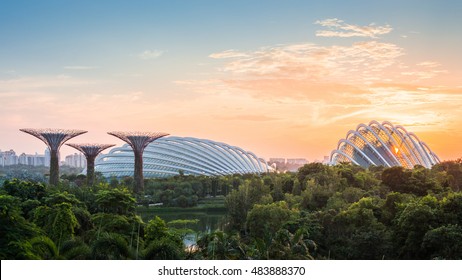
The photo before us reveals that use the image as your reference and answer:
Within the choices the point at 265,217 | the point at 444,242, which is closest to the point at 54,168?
the point at 265,217

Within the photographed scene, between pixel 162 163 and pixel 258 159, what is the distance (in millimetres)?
16614

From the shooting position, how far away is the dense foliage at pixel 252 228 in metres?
9.70

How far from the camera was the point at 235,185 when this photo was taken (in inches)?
1827

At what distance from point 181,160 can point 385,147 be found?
1046 inches

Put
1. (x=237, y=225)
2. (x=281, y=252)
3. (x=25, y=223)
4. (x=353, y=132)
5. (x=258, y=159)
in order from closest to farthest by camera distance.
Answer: (x=25, y=223) < (x=281, y=252) < (x=237, y=225) < (x=353, y=132) < (x=258, y=159)

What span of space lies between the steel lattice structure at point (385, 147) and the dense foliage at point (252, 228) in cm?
2271

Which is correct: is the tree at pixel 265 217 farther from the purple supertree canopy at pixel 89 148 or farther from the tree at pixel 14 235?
the purple supertree canopy at pixel 89 148

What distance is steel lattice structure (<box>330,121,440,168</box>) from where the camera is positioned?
51.1m

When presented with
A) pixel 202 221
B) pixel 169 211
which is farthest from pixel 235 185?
pixel 202 221

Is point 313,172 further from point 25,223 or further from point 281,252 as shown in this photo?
point 25,223

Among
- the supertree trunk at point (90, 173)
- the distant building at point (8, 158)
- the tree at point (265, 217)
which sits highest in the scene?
the distant building at point (8, 158)

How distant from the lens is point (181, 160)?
2650 inches

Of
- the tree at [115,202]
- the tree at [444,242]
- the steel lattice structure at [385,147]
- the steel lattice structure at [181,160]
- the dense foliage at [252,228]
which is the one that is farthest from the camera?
the steel lattice structure at [181,160]

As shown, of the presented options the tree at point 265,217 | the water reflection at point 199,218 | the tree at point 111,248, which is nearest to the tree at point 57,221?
the tree at point 111,248
